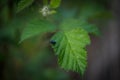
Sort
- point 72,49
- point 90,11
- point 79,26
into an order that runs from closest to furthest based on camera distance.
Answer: point 72,49
point 79,26
point 90,11

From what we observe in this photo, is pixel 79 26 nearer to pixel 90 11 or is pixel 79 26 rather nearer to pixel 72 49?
pixel 72 49

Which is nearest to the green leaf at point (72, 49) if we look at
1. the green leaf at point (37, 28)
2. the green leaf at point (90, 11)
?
the green leaf at point (37, 28)

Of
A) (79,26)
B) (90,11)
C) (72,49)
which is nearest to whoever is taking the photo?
(72,49)

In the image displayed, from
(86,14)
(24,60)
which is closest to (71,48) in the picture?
(86,14)

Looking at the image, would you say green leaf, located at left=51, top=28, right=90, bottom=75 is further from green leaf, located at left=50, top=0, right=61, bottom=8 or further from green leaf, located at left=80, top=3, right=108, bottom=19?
green leaf, located at left=80, top=3, right=108, bottom=19

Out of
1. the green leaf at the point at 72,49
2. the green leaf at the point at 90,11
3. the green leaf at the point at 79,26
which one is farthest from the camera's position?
the green leaf at the point at 90,11

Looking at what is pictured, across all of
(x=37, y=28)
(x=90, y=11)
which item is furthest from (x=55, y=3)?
(x=90, y=11)

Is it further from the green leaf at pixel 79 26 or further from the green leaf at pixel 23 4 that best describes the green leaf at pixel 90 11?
the green leaf at pixel 23 4

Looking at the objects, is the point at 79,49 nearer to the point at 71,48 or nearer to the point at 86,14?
the point at 71,48

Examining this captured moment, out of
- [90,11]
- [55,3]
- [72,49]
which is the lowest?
[72,49]
